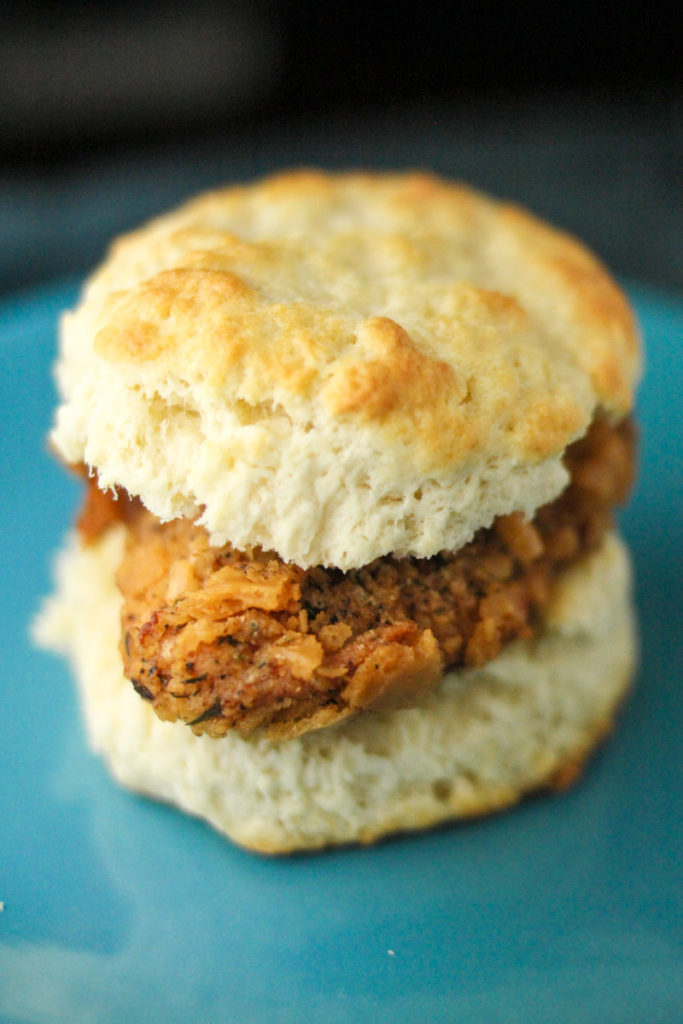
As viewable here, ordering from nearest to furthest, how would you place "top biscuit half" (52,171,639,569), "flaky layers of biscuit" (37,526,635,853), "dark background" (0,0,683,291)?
"top biscuit half" (52,171,639,569)
"flaky layers of biscuit" (37,526,635,853)
"dark background" (0,0,683,291)

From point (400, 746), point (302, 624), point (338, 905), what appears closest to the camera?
point (302, 624)

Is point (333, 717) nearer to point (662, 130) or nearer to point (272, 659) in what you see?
point (272, 659)

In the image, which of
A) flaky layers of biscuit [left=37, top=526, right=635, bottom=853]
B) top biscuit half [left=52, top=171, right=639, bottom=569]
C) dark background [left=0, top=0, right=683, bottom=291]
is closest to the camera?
top biscuit half [left=52, top=171, right=639, bottom=569]

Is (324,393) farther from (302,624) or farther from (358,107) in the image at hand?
(358,107)

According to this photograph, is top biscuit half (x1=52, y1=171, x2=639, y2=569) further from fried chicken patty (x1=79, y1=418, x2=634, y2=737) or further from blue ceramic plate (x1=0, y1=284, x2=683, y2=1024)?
blue ceramic plate (x1=0, y1=284, x2=683, y2=1024)

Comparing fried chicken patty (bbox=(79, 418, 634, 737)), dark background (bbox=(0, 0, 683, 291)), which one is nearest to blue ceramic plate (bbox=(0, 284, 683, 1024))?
fried chicken patty (bbox=(79, 418, 634, 737))

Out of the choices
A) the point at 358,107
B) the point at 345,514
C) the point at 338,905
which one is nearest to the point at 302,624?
the point at 345,514

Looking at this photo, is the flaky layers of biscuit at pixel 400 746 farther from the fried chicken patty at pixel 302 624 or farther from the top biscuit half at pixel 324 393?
the top biscuit half at pixel 324 393

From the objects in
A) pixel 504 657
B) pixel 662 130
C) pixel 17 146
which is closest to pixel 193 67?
pixel 17 146
